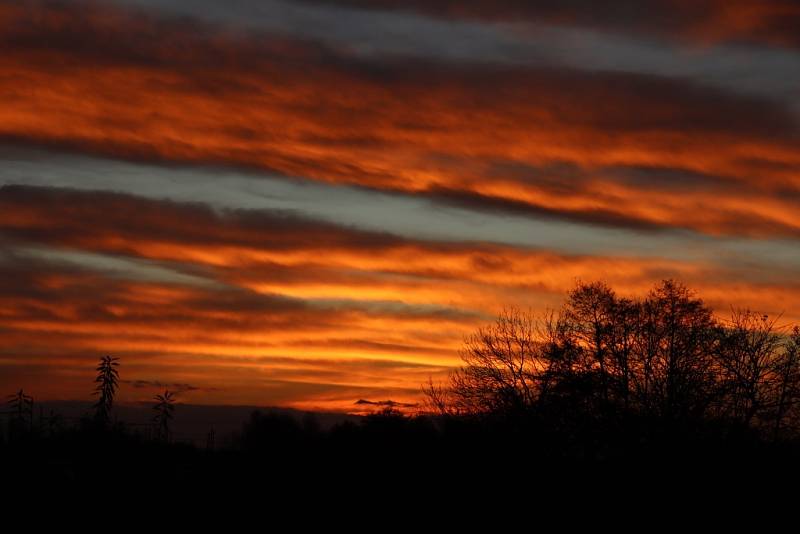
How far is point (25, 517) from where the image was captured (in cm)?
3192

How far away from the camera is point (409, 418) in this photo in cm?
6344

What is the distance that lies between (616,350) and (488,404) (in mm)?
8002

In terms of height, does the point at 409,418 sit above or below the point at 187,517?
above

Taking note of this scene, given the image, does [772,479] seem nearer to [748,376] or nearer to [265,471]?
[748,376]

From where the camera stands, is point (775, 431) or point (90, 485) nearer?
point (90, 485)

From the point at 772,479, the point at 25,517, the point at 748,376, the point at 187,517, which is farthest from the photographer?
the point at 748,376

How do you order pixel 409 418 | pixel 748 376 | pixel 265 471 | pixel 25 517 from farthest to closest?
pixel 409 418, pixel 748 376, pixel 265 471, pixel 25 517

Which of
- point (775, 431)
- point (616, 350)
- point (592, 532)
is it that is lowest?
point (592, 532)

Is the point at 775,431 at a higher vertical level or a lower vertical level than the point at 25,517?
higher

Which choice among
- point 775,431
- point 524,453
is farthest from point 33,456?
point 775,431

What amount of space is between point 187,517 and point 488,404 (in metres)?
23.9

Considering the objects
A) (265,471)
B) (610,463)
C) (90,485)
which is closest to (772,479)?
(610,463)

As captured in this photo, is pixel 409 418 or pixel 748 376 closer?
pixel 748 376

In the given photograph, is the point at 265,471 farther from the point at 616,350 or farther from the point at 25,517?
the point at 616,350
